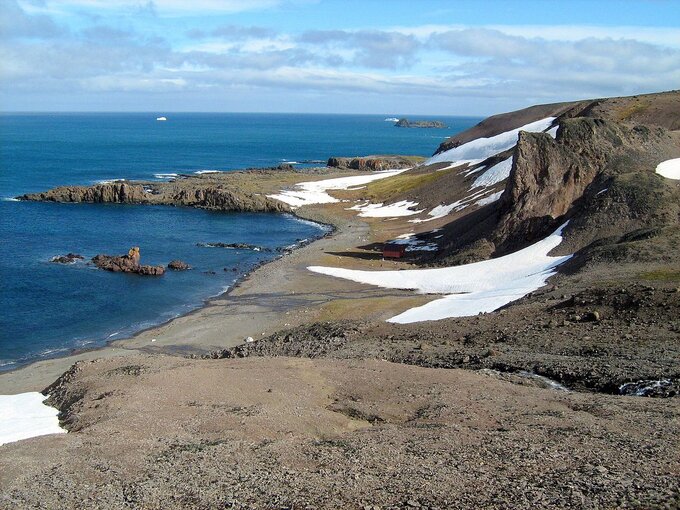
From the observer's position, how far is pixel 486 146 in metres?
112

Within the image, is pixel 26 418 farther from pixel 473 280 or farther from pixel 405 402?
pixel 473 280

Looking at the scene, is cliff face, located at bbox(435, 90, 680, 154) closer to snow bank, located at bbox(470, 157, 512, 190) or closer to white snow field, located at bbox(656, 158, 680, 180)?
white snow field, located at bbox(656, 158, 680, 180)

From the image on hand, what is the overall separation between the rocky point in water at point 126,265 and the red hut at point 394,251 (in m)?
19.5

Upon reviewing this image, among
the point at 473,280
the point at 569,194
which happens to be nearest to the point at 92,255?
the point at 473,280

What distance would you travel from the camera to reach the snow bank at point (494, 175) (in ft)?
265

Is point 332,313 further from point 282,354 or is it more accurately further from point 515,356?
point 515,356

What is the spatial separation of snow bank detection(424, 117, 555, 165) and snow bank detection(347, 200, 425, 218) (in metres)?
20.7

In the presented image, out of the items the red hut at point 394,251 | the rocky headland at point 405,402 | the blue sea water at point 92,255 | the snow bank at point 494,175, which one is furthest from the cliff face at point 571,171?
the blue sea water at point 92,255

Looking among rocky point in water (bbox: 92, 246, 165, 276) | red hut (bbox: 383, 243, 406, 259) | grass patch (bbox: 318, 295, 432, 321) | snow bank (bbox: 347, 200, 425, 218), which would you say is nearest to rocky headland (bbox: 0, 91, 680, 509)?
grass patch (bbox: 318, 295, 432, 321)

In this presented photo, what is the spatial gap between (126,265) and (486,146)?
6951cm

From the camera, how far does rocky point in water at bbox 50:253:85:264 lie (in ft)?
201

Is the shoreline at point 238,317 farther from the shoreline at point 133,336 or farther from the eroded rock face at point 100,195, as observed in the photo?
the eroded rock face at point 100,195

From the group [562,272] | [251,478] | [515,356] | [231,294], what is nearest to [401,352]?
[515,356]

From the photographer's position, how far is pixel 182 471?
651 inches
